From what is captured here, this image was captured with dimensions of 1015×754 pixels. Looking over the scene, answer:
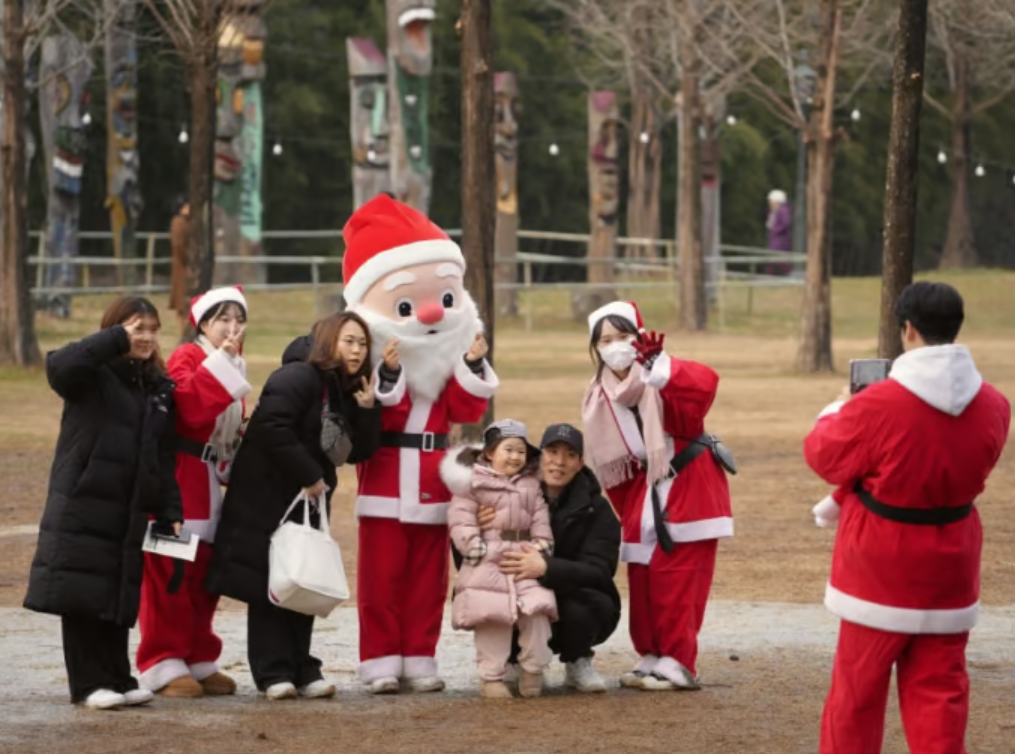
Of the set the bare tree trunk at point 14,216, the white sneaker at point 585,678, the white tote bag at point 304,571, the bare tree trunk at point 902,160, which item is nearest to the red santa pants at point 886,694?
the white sneaker at point 585,678

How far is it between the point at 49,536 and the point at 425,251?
81.4 inches

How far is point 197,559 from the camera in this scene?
8664mm

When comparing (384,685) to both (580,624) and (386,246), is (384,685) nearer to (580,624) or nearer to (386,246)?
(580,624)

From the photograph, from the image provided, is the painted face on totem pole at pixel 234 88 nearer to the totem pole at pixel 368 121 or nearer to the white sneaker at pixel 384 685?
the totem pole at pixel 368 121

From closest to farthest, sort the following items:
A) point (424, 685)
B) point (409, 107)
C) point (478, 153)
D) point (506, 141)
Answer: point (424, 685) → point (478, 153) → point (409, 107) → point (506, 141)

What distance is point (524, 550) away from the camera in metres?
8.64

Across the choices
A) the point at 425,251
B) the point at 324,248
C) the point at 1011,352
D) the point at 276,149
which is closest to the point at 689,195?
the point at 1011,352

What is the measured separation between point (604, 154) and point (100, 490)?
34.0 metres

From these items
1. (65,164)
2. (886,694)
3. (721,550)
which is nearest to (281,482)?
(886,694)

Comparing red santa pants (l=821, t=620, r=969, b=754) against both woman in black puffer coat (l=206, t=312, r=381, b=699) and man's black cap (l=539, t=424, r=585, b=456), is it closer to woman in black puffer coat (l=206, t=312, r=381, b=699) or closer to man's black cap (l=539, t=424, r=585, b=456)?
man's black cap (l=539, t=424, r=585, b=456)

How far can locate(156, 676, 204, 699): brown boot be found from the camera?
8594 mm

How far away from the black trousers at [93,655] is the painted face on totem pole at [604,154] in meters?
33.3

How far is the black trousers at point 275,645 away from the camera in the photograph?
8531 mm

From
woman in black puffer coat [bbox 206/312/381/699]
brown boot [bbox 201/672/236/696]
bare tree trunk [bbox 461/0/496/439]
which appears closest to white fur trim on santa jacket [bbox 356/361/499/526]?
woman in black puffer coat [bbox 206/312/381/699]
